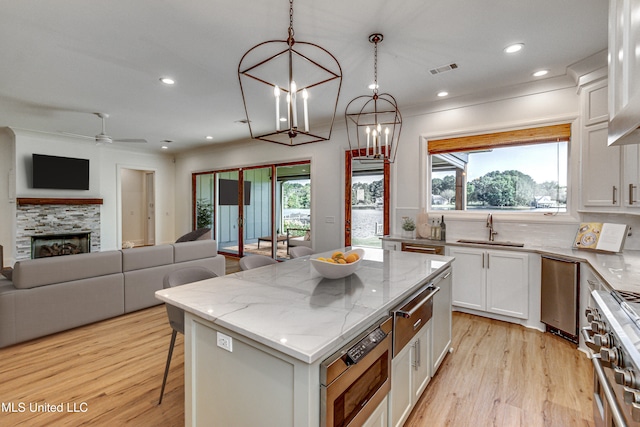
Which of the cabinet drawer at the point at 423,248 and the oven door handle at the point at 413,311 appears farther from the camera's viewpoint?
the cabinet drawer at the point at 423,248

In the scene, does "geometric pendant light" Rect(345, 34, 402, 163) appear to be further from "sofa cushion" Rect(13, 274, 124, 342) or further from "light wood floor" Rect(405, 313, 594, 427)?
"sofa cushion" Rect(13, 274, 124, 342)

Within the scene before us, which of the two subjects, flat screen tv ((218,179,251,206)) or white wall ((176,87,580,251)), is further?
flat screen tv ((218,179,251,206))

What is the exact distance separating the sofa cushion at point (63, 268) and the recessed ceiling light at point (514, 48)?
456 cm

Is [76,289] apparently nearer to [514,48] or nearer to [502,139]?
[514,48]

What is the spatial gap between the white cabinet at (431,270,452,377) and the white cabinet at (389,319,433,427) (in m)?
0.10

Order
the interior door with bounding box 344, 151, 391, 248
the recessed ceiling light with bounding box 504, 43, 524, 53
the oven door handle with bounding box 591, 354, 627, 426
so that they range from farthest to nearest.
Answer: the interior door with bounding box 344, 151, 391, 248 → the recessed ceiling light with bounding box 504, 43, 524, 53 → the oven door handle with bounding box 591, 354, 627, 426

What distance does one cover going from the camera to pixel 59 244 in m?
6.38

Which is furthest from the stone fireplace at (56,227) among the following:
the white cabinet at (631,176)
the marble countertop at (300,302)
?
the white cabinet at (631,176)

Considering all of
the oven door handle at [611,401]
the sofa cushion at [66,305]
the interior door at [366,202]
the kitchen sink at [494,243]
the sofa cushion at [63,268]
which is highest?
the interior door at [366,202]

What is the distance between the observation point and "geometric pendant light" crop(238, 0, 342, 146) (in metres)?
2.23

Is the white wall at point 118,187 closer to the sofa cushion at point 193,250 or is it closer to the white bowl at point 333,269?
the sofa cushion at point 193,250

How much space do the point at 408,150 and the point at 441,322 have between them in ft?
9.00

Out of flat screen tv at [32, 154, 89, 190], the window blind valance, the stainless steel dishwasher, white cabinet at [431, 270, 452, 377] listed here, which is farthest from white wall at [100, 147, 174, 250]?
the stainless steel dishwasher

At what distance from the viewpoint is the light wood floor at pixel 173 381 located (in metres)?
1.91
